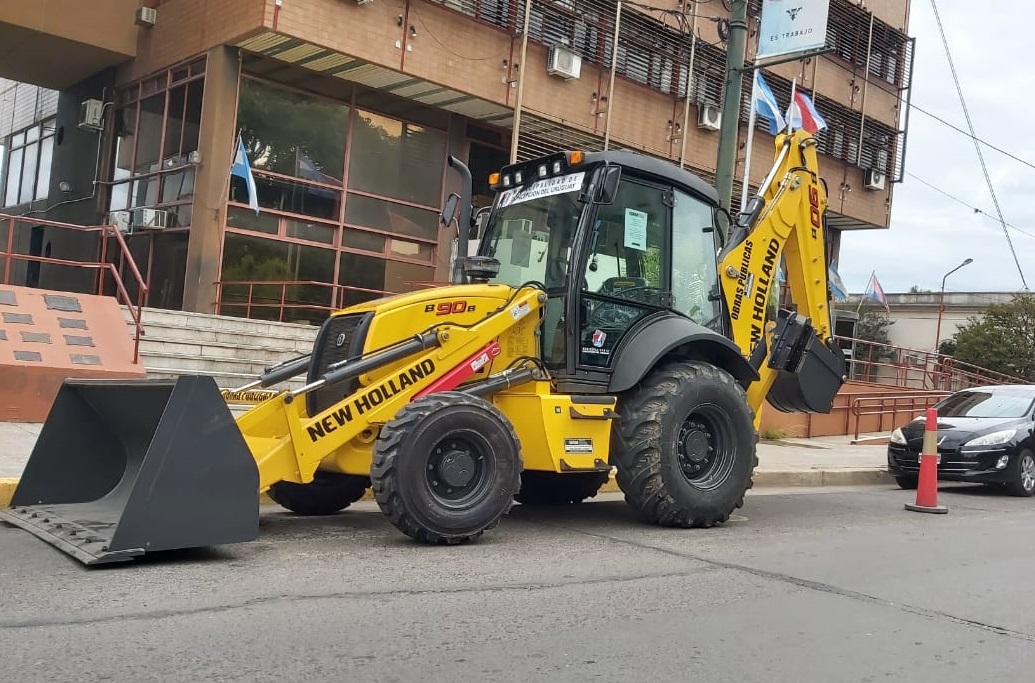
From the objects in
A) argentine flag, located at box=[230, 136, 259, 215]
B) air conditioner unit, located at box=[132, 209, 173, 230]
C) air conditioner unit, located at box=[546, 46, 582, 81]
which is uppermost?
air conditioner unit, located at box=[546, 46, 582, 81]

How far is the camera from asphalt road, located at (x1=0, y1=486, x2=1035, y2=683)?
4035 millimetres

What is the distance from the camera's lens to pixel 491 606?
16.4 feet

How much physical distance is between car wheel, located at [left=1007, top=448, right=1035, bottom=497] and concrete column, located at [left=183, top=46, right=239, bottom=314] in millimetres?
12949

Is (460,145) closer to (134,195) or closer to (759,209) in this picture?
(134,195)

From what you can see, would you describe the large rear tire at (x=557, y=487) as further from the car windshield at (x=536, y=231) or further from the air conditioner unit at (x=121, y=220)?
the air conditioner unit at (x=121, y=220)

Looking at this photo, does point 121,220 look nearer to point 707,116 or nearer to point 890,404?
point 707,116

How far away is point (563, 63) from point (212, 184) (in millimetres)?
7382

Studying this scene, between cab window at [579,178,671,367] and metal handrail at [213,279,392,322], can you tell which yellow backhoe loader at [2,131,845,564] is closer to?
cab window at [579,178,671,367]

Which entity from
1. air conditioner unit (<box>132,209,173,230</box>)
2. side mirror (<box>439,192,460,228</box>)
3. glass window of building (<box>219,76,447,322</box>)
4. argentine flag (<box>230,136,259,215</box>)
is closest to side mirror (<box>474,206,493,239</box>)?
side mirror (<box>439,192,460,228</box>)

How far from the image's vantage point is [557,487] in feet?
28.7

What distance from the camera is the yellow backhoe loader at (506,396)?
5.62 metres

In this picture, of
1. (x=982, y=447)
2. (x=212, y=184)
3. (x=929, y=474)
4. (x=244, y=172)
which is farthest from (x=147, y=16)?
(x=982, y=447)

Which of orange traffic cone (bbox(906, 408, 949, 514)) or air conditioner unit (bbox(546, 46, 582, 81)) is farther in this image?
air conditioner unit (bbox(546, 46, 582, 81))

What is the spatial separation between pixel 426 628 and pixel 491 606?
538 mm
